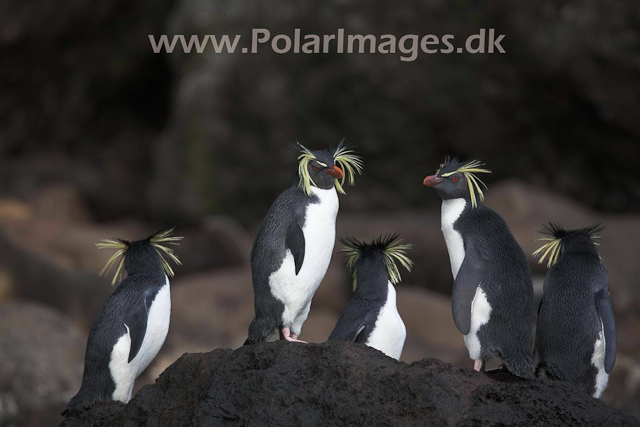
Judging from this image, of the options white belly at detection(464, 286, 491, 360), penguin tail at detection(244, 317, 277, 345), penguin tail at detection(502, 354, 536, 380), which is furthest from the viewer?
penguin tail at detection(244, 317, 277, 345)

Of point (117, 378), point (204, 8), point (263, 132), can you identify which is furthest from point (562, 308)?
point (204, 8)

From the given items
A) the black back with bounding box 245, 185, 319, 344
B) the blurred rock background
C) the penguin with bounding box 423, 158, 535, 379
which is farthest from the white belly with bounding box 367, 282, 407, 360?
the blurred rock background

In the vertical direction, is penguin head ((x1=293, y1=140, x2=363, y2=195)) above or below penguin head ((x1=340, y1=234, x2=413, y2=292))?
above

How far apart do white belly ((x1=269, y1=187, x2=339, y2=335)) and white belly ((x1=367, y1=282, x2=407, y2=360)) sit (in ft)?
0.91

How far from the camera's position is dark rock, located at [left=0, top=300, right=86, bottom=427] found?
5.57 m

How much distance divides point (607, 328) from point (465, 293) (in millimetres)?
550

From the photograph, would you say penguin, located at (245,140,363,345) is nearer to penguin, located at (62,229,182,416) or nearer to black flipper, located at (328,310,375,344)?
black flipper, located at (328,310,375,344)

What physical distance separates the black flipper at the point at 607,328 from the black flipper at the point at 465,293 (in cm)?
48

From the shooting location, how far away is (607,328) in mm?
3051

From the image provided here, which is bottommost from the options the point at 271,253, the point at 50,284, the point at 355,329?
the point at 355,329

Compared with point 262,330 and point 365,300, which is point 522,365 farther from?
point 262,330

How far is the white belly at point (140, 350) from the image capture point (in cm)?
312

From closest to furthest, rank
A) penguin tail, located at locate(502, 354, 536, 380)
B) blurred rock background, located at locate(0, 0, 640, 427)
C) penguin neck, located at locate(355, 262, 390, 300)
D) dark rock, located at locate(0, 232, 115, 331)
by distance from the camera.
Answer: penguin tail, located at locate(502, 354, 536, 380)
penguin neck, located at locate(355, 262, 390, 300)
dark rock, located at locate(0, 232, 115, 331)
blurred rock background, located at locate(0, 0, 640, 427)

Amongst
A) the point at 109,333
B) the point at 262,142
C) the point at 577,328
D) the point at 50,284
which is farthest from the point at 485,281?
the point at 262,142
